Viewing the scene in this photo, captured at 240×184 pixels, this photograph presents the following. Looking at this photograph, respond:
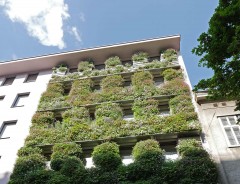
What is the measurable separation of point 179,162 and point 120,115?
6666mm

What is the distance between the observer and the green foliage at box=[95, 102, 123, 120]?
71.2 feet

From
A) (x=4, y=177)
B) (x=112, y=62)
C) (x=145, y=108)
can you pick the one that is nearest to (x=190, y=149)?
(x=145, y=108)

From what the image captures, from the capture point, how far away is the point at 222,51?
12.9 metres

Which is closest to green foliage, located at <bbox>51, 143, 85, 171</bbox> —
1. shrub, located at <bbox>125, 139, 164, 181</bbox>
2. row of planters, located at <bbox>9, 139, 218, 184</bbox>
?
row of planters, located at <bbox>9, 139, 218, 184</bbox>

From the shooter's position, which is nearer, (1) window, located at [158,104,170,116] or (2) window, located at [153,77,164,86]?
(1) window, located at [158,104,170,116]

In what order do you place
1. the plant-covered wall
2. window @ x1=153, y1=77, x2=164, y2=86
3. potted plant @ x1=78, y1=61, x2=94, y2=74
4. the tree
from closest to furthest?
the tree
the plant-covered wall
window @ x1=153, y1=77, x2=164, y2=86
potted plant @ x1=78, y1=61, x2=94, y2=74

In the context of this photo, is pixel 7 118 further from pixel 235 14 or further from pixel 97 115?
pixel 235 14

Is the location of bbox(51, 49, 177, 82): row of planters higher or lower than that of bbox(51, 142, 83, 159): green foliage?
higher

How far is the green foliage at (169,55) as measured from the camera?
2627 cm

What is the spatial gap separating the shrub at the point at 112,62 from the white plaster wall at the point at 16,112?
6.03m

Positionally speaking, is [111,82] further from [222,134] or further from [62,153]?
[222,134]

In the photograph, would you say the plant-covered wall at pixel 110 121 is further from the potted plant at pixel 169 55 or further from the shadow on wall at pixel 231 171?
the shadow on wall at pixel 231 171

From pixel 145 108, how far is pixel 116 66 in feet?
22.8

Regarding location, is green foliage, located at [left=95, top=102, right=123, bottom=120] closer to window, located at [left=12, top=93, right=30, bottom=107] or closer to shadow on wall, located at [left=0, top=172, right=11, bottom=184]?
shadow on wall, located at [left=0, top=172, right=11, bottom=184]
